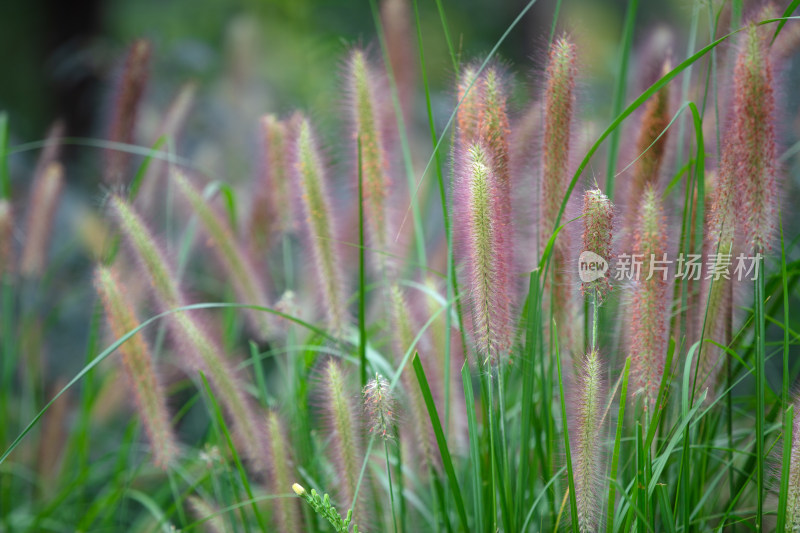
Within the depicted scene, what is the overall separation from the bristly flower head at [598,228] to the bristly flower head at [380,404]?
33cm

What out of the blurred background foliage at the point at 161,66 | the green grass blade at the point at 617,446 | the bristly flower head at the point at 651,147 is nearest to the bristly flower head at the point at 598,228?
the green grass blade at the point at 617,446

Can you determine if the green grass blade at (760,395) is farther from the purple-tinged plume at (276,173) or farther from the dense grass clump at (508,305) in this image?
the purple-tinged plume at (276,173)

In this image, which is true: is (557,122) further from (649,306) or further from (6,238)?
(6,238)

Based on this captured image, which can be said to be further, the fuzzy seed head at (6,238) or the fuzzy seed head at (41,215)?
the fuzzy seed head at (41,215)

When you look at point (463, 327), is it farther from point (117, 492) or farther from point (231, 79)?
point (231, 79)

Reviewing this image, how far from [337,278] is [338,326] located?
11 centimetres

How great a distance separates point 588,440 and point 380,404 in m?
0.31

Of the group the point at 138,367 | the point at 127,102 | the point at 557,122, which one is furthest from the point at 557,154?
the point at 127,102

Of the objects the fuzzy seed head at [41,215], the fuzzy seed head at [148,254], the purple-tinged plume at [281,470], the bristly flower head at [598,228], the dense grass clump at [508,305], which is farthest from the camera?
the fuzzy seed head at [41,215]

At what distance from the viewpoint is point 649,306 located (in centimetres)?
107

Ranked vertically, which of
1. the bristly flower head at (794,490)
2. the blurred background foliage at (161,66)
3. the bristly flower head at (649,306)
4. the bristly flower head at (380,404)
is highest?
the blurred background foliage at (161,66)

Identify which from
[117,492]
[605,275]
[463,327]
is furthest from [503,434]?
[117,492]

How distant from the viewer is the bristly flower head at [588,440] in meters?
1.01

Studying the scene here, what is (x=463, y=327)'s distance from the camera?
3.94 ft
